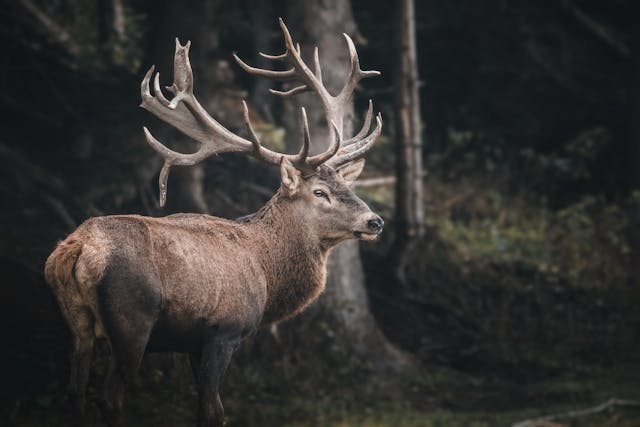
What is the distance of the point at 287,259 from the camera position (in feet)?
23.7

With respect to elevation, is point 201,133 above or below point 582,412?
above

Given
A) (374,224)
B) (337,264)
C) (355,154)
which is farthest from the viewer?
(337,264)

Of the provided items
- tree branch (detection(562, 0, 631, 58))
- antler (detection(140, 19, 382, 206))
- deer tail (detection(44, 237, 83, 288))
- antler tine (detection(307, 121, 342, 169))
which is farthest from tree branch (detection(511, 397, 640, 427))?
tree branch (detection(562, 0, 631, 58))

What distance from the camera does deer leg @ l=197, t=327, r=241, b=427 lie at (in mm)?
6293

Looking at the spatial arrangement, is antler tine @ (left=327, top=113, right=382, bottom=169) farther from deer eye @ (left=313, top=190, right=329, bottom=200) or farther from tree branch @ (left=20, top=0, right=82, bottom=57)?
tree branch @ (left=20, top=0, right=82, bottom=57)

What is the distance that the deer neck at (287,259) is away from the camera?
23.4ft

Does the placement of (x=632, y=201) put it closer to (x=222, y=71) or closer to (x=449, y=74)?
(x=449, y=74)

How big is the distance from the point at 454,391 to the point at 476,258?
3126 mm

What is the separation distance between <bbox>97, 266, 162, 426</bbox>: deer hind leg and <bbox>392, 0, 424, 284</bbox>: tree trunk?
20.4ft

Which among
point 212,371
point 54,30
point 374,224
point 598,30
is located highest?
point 598,30

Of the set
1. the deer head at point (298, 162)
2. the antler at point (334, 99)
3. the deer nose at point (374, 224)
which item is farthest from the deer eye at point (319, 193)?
the deer nose at point (374, 224)

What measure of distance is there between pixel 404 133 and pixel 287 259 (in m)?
4.91

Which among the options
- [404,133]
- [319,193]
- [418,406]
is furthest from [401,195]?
[319,193]

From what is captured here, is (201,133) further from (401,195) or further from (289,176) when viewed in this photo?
(401,195)
